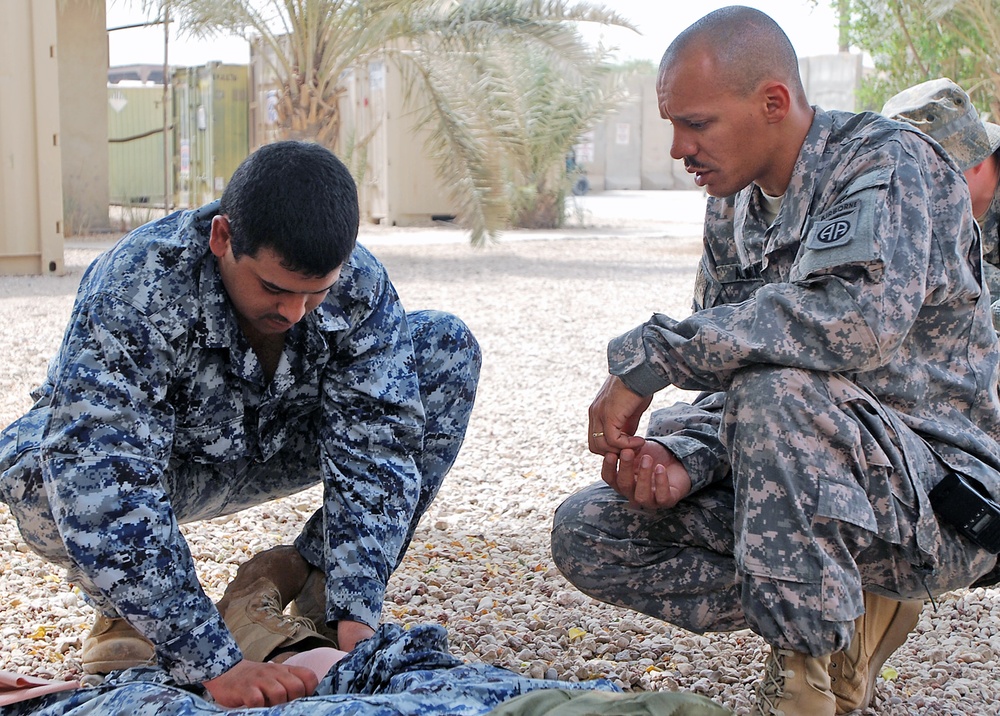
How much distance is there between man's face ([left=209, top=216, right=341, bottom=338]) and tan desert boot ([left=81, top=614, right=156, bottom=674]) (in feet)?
2.46

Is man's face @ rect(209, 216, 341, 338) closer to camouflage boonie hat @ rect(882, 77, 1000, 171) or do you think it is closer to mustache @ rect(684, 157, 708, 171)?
mustache @ rect(684, 157, 708, 171)

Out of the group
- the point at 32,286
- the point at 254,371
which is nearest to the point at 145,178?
the point at 32,286

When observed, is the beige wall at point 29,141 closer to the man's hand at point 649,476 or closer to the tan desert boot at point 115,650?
the tan desert boot at point 115,650

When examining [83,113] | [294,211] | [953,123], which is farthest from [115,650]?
[83,113]

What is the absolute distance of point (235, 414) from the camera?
2.31m

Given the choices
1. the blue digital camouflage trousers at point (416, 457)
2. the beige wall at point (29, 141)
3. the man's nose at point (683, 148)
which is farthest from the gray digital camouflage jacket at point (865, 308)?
the beige wall at point (29, 141)

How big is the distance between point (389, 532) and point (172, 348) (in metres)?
0.57

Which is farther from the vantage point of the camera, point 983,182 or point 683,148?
point 983,182

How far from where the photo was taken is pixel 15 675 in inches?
77.2

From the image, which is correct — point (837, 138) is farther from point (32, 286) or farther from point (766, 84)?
point (32, 286)

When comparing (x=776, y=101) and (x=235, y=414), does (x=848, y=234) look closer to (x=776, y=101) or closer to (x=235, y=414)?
(x=776, y=101)

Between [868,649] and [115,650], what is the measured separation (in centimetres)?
156

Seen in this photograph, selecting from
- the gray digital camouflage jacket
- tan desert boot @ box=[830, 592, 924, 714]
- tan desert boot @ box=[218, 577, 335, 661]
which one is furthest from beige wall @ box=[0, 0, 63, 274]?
tan desert boot @ box=[830, 592, 924, 714]

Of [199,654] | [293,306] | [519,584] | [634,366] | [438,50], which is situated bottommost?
[519,584]
